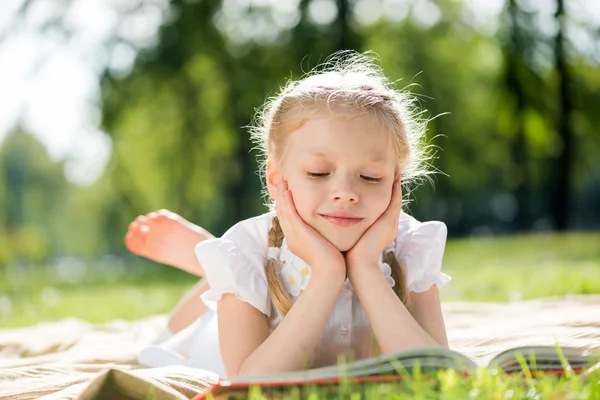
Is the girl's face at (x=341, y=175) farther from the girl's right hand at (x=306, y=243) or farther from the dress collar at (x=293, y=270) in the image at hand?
the dress collar at (x=293, y=270)

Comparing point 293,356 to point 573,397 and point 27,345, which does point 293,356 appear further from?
point 27,345

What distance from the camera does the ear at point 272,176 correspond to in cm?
249

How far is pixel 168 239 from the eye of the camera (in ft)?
12.0

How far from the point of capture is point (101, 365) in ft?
10.0

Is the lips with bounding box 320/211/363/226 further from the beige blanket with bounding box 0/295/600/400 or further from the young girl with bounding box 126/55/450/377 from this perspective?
the beige blanket with bounding box 0/295/600/400

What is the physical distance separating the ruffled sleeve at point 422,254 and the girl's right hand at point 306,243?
344 mm

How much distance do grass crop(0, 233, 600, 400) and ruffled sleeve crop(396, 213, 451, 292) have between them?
2.52 ft

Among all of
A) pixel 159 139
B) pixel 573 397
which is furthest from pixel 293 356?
pixel 159 139

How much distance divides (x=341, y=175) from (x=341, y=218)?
0.14m

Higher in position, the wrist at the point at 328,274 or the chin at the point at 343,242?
the chin at the point at 343,242

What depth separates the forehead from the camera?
89.2 inches

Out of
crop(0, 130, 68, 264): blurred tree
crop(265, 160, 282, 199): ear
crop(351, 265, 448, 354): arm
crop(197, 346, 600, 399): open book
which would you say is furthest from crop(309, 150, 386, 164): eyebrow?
crop(0, 130, 68, 264): blurred tree

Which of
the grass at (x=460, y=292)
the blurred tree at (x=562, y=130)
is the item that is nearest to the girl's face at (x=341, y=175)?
the grass at (x=460, y=292)

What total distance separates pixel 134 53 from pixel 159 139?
345 cm
